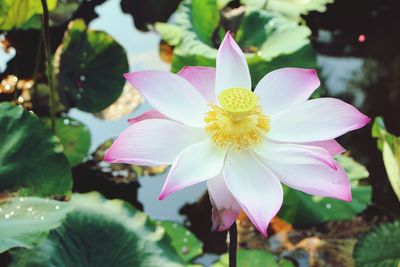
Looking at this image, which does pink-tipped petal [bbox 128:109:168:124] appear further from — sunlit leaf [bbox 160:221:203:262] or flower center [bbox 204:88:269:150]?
sunlit leaf [bbox 160:221:203:262]

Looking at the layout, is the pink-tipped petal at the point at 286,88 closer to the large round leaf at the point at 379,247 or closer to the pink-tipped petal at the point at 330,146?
the pink-tipped petal at the point at 330,146

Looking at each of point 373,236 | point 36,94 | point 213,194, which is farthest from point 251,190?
point 36,94

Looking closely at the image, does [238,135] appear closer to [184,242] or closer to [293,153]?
[293,153]

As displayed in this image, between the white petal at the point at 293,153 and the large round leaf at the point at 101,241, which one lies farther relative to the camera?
the large round leaf at the point at 101,241

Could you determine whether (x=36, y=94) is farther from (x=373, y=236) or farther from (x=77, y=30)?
(x=373, y=236)

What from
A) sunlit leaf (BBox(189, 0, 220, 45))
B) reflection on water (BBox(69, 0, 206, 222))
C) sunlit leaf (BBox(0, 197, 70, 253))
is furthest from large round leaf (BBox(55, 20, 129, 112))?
sunlit leaf (BBox(0, 197, 70, 253))

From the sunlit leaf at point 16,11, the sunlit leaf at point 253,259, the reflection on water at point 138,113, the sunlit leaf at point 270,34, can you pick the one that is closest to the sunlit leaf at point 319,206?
the sunlit leaf at point 253,259
